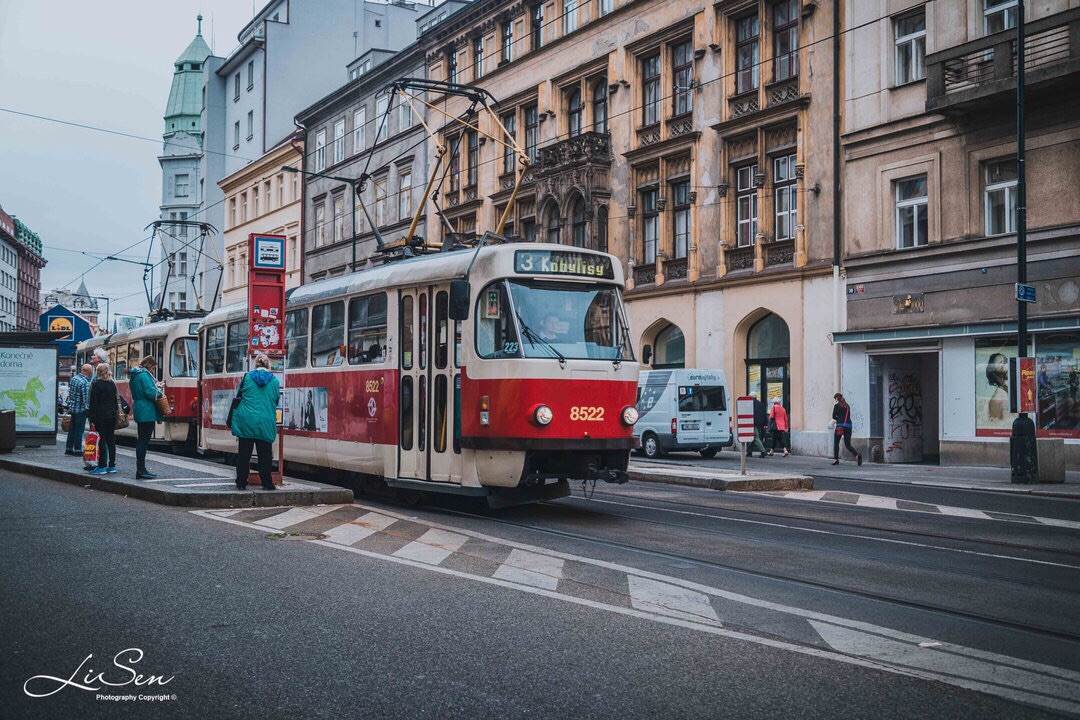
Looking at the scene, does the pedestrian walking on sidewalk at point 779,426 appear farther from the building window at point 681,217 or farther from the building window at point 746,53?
the building window at point 746,53

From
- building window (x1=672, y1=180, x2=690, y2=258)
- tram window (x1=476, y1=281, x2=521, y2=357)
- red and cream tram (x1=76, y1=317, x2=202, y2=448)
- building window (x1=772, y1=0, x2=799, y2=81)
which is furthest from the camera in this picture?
building window (x1=672, y1=180, x2=690, y2=258)

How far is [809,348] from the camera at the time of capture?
29531 millimetres

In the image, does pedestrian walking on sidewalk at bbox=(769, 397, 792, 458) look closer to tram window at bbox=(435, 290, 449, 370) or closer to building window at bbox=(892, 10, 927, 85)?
building window at bbox=(892, 10, 927, 85)

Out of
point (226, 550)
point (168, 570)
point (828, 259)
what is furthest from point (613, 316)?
point (828, 259)

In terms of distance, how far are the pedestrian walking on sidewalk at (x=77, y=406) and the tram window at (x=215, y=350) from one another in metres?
2.21

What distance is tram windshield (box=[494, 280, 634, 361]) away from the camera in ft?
41.1

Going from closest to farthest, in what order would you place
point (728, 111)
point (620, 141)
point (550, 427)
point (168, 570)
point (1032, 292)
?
point (168, 570) < point (550, 427) < point (1032, 292) < point (728, 111) < point (620, 141)

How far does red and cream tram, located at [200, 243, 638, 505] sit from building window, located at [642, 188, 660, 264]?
20729 mm

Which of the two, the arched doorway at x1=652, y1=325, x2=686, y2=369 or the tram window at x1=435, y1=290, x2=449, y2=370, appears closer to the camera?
the tram window at x1=435, y1=290, x2=449, y2=370

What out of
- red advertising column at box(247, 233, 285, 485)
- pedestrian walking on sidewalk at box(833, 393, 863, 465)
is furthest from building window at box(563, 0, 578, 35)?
red advertising column at box(247, 233, 285, 485)

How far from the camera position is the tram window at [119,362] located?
2936cm

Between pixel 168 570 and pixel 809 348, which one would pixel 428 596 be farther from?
pixel 809 348

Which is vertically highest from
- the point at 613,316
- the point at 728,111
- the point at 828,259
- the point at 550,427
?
the point at 728,111

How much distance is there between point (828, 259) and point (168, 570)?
23117 mm
